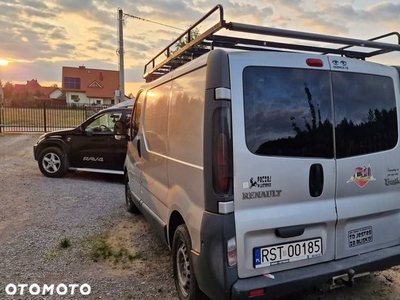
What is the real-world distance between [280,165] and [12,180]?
7269 millimetres

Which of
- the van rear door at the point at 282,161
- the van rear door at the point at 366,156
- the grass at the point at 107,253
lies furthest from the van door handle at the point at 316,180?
the grass at the point at 107,253

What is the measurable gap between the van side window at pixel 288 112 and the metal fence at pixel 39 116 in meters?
18.5

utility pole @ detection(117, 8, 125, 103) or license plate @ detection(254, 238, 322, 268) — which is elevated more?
utility pole @ detection(117, 8, 125, 103)

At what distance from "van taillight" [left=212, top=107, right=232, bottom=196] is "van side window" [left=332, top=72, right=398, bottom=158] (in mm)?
906

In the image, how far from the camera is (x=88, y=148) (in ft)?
26.3

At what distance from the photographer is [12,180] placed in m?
7.67

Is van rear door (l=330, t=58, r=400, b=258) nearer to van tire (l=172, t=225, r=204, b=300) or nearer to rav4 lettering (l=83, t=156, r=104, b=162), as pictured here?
van tire (l=172, t=225, r=204, b=300)

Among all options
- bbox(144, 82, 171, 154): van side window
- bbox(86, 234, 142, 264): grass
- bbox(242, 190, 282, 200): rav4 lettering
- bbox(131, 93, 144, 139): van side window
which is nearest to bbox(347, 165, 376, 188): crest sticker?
bbox(242, 190, 282, 200): rav4 lettering

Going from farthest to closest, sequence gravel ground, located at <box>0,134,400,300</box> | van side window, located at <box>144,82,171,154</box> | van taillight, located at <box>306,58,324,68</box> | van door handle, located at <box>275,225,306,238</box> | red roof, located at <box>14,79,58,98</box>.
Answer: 1. red roof, located at <box>14,79,58,98</box>
2. van side window, located at <box>144,82,171,154</box>
3. gravel ground, located at <box>0,134,400,300</box>
4. van taillight, located at <box>306,58,324,68</box>
5. van door handle, located at <box>275,225,306,238</box>

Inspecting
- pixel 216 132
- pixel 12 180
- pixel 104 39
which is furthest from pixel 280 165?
pixel 104 39

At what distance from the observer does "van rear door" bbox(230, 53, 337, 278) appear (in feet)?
7.41

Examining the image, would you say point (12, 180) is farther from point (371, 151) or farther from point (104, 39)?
point (104, 39)

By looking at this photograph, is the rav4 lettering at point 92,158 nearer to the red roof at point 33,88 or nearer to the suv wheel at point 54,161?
the suv wheel at point 54,161

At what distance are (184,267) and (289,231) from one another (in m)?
1.00
